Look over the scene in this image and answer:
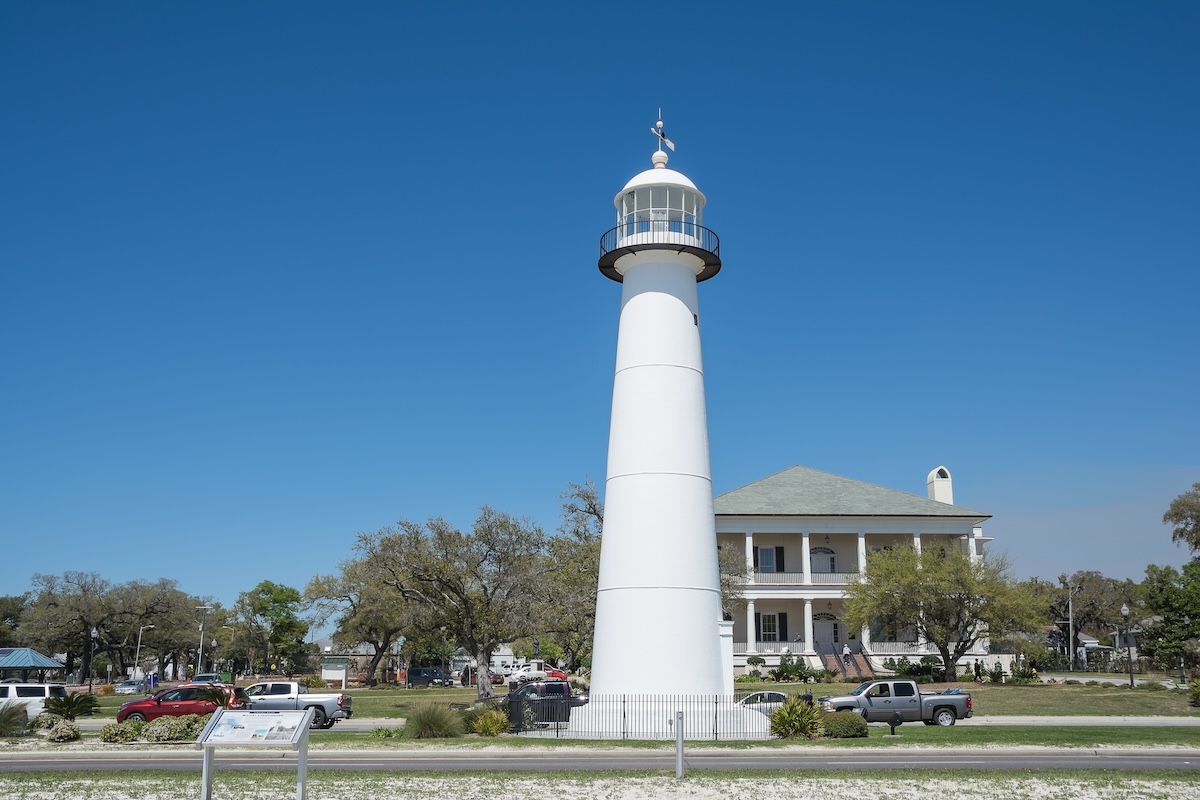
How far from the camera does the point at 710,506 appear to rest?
25.7 m

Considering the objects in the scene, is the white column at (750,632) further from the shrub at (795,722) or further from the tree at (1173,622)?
the shrub at (795,722)

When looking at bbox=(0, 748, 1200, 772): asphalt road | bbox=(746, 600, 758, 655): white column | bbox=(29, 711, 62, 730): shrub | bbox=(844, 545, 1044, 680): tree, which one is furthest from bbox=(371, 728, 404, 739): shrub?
bbox=(746, 600, 758, 655): white column

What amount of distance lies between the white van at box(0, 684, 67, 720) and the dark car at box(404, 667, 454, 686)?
35.1 metres

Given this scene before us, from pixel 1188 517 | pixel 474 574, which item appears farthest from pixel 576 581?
pixel 1188 517

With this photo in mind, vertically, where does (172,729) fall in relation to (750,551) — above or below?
below

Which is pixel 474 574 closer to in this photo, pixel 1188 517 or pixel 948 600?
pixel 948 600

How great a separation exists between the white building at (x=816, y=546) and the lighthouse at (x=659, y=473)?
3152cm

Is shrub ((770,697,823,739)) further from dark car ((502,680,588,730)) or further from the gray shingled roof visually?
the gray shingled roof

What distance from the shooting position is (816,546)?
6175 cm

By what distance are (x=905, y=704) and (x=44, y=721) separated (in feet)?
81.1

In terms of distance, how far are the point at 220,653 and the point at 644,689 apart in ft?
256

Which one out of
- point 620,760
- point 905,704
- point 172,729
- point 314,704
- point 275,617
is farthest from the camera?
point 275,617

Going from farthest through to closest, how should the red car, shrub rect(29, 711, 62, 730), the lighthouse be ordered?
the red car → shrub rect(29, 711, 62, 730) → the lighthouse

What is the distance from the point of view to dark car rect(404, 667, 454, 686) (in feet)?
228
